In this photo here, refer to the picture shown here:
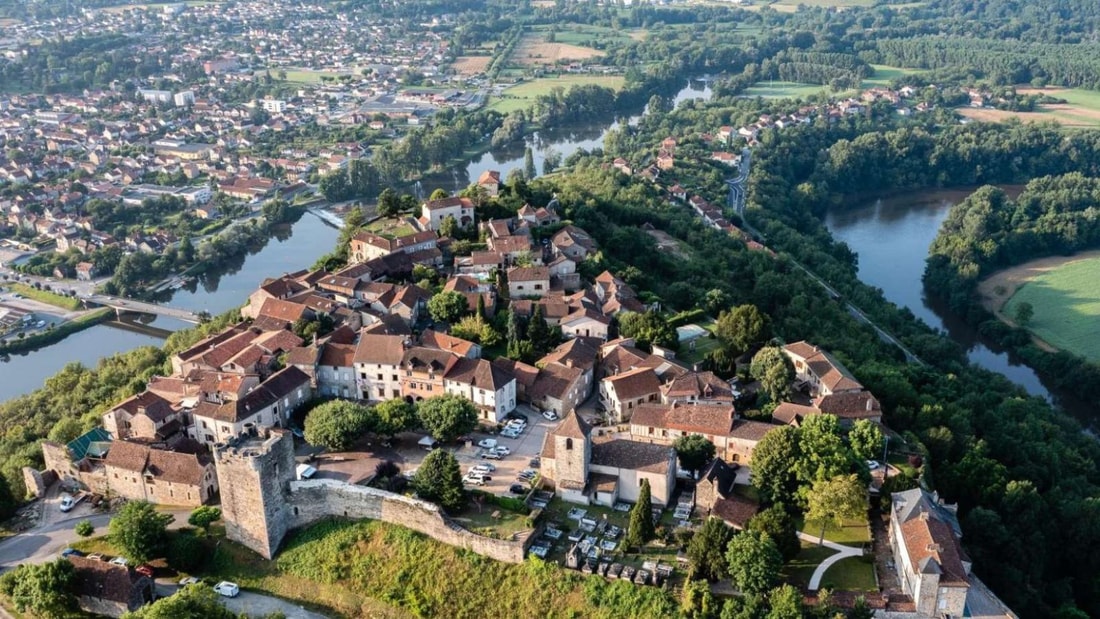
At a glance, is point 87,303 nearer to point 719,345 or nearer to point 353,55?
point 719,345

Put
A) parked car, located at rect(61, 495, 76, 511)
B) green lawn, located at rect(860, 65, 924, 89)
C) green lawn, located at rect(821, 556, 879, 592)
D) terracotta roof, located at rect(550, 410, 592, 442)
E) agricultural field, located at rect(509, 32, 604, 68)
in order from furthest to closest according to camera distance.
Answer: agricultural field, located at rect(509, 32, 604, 68) → green lawn, located at rect(860, 65, 924, 89) → parked car, located at rect(61, 495, 76, 511) → terracotta roof, located at rect(550, 410, 592, 442) → green lawn, located at rect(821, 556, 879, 592)

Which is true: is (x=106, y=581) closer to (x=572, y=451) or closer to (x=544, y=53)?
(x=572, y=451)

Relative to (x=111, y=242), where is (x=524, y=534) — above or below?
above

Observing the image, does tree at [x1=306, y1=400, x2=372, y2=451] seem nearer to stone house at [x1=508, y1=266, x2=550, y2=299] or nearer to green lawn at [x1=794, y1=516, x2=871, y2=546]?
stone house at [x1=508, y1=266, x2=550, y2=299]

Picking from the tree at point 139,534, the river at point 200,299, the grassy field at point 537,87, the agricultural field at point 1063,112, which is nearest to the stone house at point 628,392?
the tree at point 139,534

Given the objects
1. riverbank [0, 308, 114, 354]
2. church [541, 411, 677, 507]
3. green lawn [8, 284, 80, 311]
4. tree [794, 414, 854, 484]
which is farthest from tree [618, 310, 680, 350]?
green lawn [8, 284, 80, 311]

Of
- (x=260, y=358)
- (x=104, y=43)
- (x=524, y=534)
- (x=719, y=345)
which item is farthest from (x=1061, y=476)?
(x=104, y=43)
